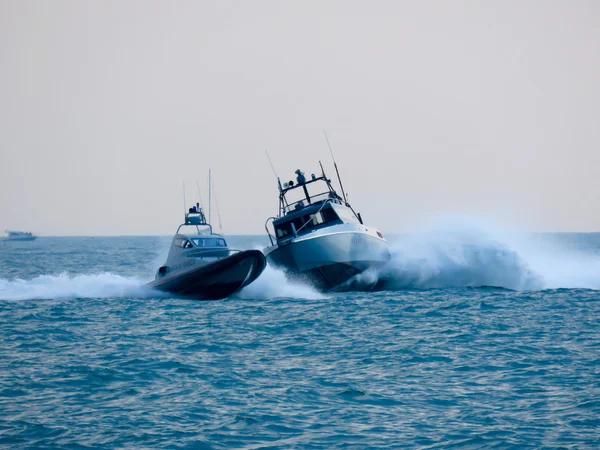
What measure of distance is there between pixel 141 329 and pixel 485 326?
11036mm

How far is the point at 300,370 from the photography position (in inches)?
671

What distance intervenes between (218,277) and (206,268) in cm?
64

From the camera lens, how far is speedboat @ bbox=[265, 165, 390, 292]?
3092 cm

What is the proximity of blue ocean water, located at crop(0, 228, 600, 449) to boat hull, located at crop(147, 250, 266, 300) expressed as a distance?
0.55 metres

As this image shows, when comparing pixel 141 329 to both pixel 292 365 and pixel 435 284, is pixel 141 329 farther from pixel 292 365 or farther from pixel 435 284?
pixel 435 284

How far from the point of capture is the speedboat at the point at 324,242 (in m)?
30.9

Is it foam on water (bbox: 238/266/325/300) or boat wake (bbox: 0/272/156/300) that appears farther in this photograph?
→ boat wake (bbox: 0/272/156/300)

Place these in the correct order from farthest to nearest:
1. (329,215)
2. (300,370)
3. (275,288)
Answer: (329,215)
(275,288)
(300,370)

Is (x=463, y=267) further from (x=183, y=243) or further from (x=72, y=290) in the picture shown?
(x=72, y=290)

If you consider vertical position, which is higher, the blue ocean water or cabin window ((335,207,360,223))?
cabin window ((335,207,360,223))

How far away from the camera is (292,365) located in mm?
17625

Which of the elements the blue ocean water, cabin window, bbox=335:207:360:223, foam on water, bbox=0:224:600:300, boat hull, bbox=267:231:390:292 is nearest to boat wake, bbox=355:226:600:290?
foam on water, bbox=0:224:600:300

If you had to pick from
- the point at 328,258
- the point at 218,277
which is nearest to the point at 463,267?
the point at 328,258

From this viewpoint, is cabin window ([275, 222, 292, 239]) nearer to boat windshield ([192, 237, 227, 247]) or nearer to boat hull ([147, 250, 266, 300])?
boat windshield ([192, 237, 227, 247])
